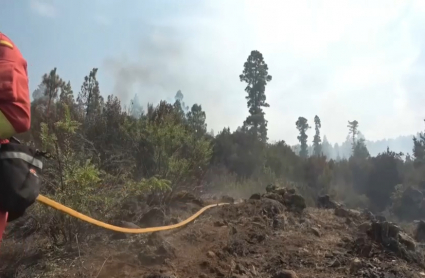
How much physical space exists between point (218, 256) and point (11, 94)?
305 centimetres

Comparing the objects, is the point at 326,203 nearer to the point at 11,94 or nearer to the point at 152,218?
the point at 152,218

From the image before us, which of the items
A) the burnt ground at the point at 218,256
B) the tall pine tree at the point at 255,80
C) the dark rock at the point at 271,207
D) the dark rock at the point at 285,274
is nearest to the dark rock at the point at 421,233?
the burnt ground at the point at 218,256

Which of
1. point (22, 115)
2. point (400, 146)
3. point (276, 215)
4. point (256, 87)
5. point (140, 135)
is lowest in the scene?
point (276, 215)

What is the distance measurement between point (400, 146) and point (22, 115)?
177482 millimetres

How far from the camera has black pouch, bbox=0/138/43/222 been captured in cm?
179

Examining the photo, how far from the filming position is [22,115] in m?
1.87

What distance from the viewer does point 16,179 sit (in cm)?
182

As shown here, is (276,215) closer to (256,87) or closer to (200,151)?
(200,151)

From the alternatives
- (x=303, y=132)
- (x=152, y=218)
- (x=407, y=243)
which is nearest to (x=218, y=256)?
(x=152, y=218)

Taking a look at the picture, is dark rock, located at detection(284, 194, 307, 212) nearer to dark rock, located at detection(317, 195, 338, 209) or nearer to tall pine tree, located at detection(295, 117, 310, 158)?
dark rock, located at detection(317, 195, 338, 209)

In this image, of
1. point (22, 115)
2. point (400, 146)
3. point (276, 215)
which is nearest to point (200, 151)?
point (276, 215)

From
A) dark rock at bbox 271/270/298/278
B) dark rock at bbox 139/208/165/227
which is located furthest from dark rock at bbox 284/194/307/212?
dark rock at bbox 271/270/298/278

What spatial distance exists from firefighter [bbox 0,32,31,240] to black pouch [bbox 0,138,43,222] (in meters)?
0.03

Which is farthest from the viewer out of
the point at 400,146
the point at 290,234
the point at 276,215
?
the point at 400,146
